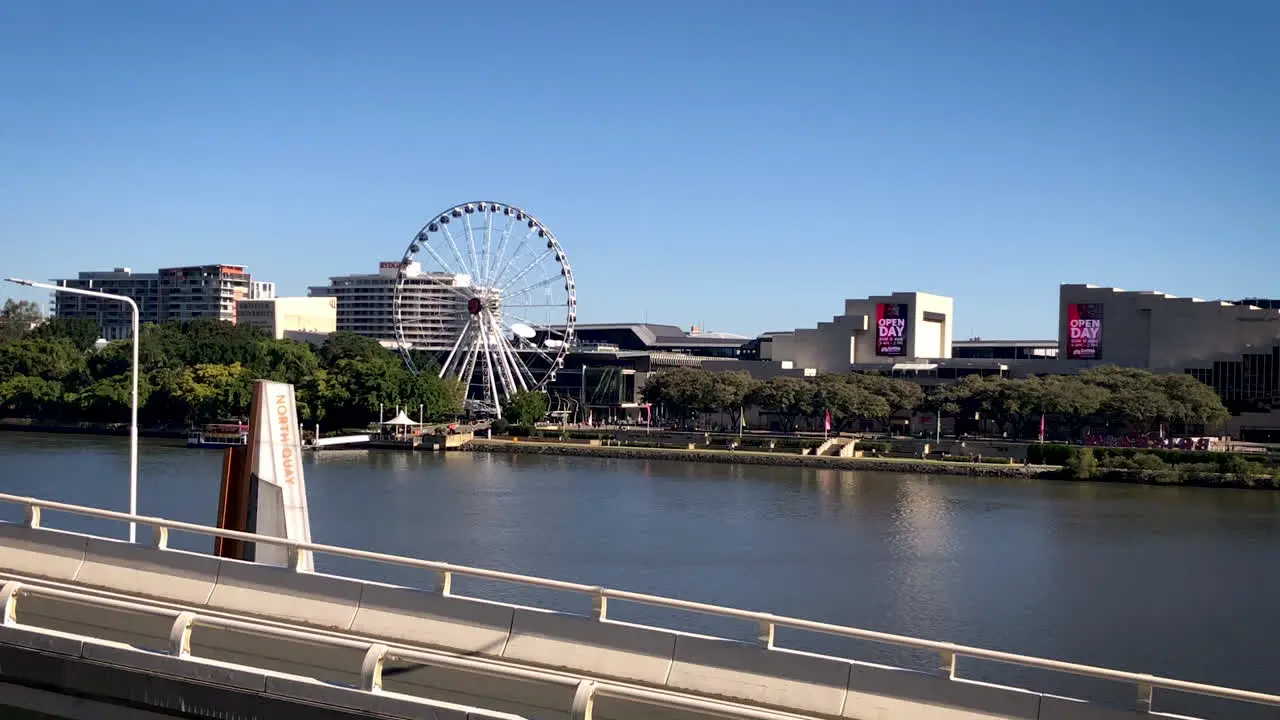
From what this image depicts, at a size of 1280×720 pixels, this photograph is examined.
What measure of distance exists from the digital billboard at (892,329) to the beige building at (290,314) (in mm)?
74063

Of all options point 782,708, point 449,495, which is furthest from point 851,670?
point 449,495

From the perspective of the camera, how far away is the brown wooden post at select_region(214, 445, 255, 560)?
15.1 m

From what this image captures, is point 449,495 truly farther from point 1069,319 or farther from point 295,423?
point 1069,319

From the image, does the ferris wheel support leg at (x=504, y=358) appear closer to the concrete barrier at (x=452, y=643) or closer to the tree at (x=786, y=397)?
the tree at (x=786, y=397)

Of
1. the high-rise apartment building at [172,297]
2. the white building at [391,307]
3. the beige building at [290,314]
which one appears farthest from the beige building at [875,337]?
the high-rise apartment building at [172,297]

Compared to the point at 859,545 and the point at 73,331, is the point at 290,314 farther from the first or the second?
the point at 859,545

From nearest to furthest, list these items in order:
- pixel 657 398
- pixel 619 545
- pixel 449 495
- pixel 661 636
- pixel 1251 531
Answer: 1. pixel 661 636
2. pixel 619 545
3. pixel 1251 531
4. pixel 449 495
5. pixel 657 398

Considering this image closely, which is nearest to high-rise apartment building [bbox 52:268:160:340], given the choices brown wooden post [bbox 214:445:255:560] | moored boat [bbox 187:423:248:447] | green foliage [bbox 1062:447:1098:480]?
moored boat [bbox 187:423:248:447]

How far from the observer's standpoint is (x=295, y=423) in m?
16.2

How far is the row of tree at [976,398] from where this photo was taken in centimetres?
6644

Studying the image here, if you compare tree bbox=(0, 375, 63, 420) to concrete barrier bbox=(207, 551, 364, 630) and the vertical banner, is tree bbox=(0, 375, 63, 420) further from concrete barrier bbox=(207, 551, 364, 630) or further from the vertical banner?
concrete barrier bbox=(207, 551, 364, 630)

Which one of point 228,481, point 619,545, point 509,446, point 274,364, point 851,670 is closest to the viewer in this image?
point 851,670

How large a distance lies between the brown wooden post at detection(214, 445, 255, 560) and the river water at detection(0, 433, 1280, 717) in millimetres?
9443

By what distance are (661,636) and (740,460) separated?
185 feet
